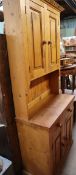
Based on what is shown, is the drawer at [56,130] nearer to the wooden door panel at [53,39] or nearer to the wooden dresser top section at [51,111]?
the wooden dresser top section at [51,111]

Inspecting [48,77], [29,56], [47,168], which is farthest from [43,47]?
[47,168]

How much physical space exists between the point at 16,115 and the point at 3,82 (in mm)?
386

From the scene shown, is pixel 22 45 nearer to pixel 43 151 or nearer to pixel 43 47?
pixel 43 47

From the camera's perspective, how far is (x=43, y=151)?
Answer: 144 centimetres

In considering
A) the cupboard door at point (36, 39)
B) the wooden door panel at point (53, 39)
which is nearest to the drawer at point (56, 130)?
the cupboard door at point (36, 39)

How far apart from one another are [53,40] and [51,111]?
0.84 m

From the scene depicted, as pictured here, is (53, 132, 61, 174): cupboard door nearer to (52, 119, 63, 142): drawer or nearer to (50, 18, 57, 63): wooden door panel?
(52, 119, 63, 142): drawer

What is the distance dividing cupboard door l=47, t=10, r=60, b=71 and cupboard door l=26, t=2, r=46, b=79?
16 centimetres

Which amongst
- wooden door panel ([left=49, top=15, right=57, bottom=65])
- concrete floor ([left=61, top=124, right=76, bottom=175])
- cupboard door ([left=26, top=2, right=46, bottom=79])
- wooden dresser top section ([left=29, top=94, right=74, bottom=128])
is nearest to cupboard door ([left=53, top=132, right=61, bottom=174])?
concrete floor ([left=61, top=124, right=76, bottom=175])

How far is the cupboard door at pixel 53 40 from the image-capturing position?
1584 mm

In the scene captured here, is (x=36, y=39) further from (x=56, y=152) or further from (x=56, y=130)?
(x=56, y=152)

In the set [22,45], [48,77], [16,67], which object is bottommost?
[48,77]

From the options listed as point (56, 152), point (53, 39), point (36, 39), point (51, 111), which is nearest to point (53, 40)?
point (53, 39)

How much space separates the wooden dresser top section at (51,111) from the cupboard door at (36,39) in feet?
1.41
